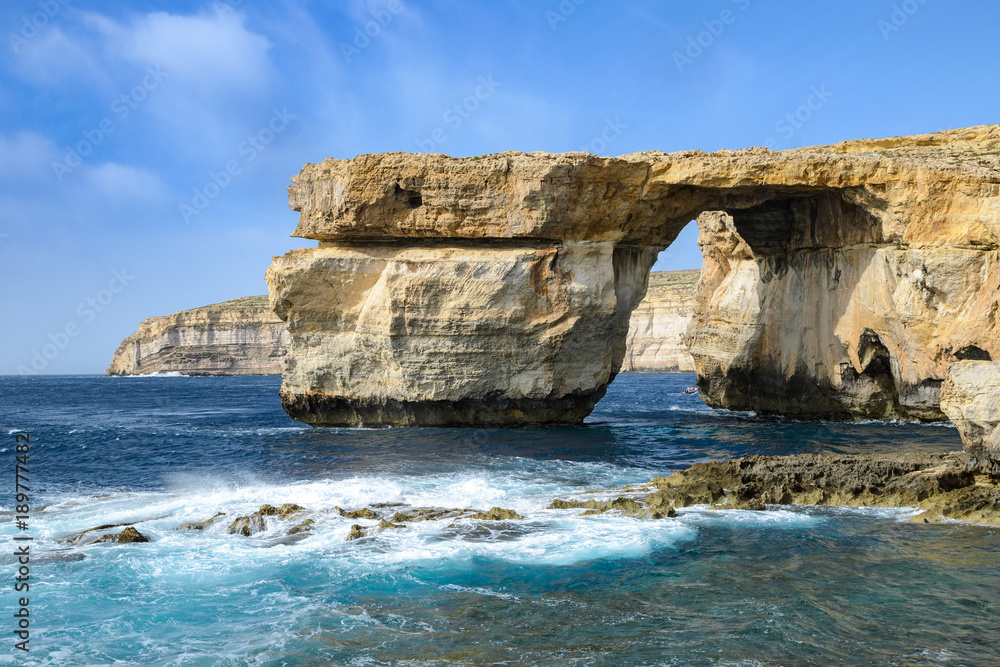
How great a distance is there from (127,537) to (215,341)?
298ft

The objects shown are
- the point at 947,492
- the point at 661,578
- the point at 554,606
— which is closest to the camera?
the point at 554,606

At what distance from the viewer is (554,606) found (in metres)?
8.45

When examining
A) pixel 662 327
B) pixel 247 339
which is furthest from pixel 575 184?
pixel 247 339

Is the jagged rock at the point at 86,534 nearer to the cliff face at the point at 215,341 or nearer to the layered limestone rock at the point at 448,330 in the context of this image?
the layered limestone rock at the point at 448,330

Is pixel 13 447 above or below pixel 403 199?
below

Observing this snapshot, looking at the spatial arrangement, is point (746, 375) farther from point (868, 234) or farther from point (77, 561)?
point (77, 561)

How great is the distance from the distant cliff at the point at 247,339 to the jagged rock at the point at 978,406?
69691 millimetres

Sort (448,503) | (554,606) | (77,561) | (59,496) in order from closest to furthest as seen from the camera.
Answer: (554,606)
(77,561)
(448,503)
(59,496)

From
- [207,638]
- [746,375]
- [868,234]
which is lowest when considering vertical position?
[207,638]

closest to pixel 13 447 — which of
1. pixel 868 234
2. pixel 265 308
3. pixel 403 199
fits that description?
pixel 403 199

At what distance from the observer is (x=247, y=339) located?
95.9 m

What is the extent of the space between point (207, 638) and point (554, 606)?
3.62m

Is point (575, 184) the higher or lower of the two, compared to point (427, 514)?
higher

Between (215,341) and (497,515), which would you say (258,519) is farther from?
(215,341)
